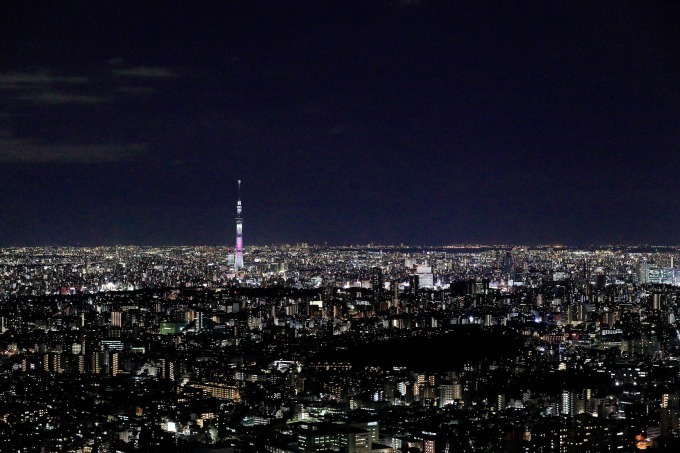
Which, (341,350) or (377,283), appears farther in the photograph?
(377,283)

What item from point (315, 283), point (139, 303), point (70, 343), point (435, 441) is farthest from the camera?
point (315, 283)

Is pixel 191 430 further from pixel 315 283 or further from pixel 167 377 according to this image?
pixel 315 283

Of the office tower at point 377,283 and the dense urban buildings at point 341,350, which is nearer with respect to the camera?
the dense urban buildings at point 341,350

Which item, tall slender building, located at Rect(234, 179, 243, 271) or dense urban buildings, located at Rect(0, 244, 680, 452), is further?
tall slender building, located at Rect(234, 179, 243, 271)

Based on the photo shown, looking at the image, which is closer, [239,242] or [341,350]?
[341,350]

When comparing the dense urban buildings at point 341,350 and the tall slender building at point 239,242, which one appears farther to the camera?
the tall slender building at point 239,242

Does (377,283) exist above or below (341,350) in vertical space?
above

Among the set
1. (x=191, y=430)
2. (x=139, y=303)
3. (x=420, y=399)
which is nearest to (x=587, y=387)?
(x=420, y=399)

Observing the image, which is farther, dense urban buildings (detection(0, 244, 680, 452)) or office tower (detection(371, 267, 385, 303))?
office tower (detection(371, 267, 385, 303))
